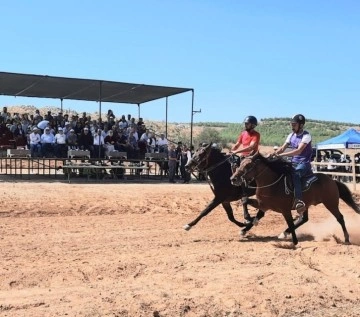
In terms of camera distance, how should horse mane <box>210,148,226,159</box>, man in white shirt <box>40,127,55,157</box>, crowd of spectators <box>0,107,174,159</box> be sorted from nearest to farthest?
1. horse mane <box>210,148,226,159</box>
2. man in white shirt <box>40,127,55,157</box>
3. crowd of spectators <box>0,107,174,159</box>

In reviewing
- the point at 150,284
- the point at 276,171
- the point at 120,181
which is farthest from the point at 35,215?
the point at 120,181

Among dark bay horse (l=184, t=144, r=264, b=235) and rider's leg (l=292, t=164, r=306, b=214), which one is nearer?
rider's leg (l=292, t=164, r=306, b=214)

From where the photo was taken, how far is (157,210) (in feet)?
54.1

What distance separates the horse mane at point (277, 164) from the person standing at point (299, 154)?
4.8 inches

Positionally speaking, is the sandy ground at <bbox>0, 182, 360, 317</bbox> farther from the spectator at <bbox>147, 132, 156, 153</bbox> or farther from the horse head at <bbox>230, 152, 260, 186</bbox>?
the spectator at <bbox>147, 132, 156, 153</bbox>

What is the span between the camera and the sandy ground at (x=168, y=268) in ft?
22.6

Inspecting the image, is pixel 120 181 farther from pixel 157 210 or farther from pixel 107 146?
pixel 157 210

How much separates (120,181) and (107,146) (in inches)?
70.8

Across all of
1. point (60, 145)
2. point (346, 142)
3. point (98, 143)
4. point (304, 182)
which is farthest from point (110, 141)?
point (304, 182)

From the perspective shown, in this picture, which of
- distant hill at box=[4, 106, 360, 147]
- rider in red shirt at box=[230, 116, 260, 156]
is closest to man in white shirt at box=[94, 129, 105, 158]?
rider in red shirt at box=[230, 116, 260, 156]

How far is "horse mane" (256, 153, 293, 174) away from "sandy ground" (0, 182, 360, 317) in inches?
58.6

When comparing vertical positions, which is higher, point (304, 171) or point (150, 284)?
point (304, 171)

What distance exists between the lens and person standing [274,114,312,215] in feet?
35.8

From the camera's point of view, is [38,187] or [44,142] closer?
[38,187]
